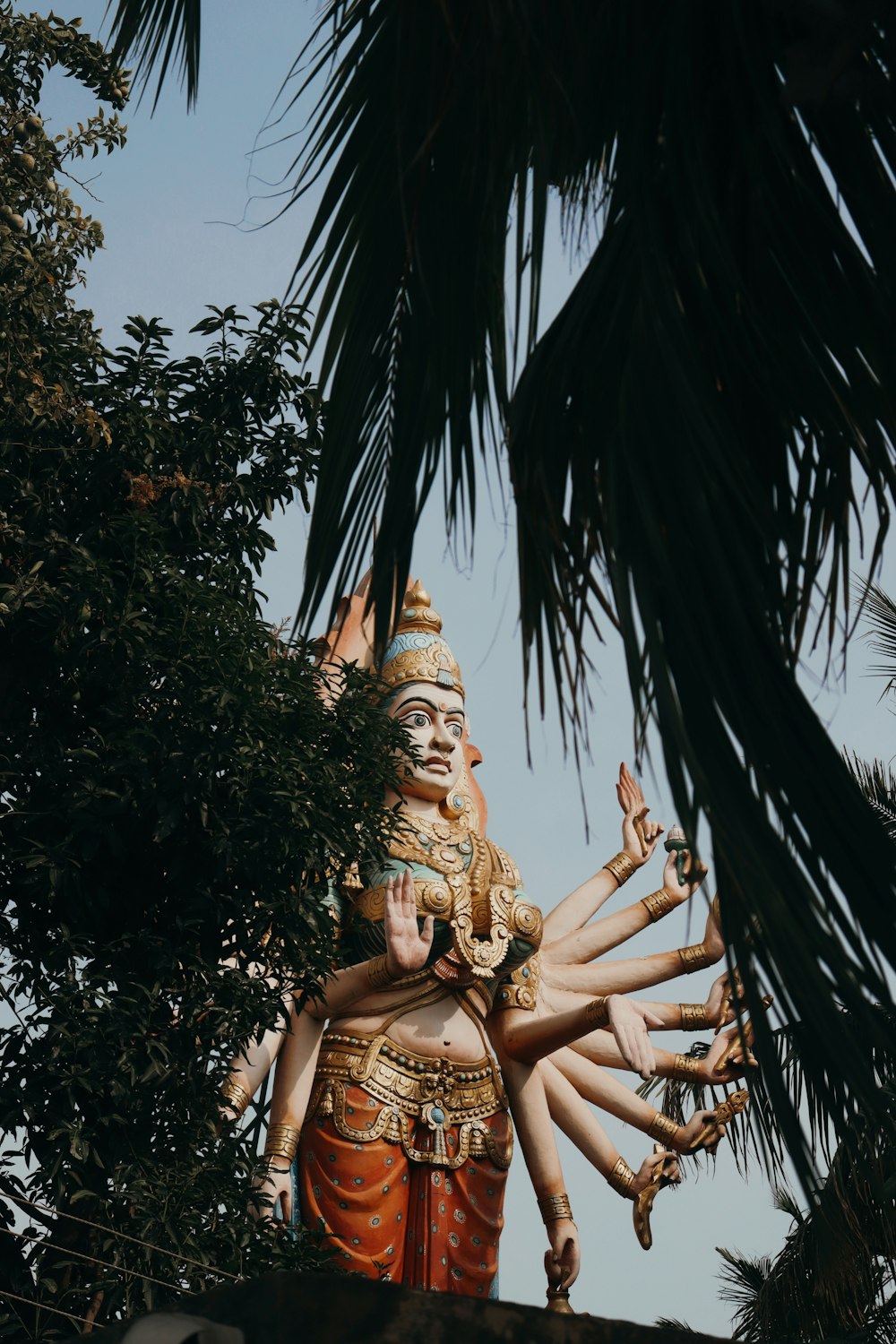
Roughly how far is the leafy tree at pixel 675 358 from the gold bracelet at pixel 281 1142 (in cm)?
576

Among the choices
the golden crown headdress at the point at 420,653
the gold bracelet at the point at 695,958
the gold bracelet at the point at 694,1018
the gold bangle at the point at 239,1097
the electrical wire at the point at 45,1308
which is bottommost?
the electrical wire at the point at 45,1308

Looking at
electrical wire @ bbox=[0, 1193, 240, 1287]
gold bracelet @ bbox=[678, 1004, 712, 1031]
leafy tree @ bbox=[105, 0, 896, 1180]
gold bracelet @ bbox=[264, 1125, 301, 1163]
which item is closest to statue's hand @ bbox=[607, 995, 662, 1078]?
gold bracelet @ bbox=[678, 1004, 712, 1031]

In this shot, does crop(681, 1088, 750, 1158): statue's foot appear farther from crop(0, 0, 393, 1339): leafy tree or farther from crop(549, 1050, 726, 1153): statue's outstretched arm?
crop(0, 0, 393, 1339): leafy tree

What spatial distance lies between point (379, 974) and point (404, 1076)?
0.62 metres

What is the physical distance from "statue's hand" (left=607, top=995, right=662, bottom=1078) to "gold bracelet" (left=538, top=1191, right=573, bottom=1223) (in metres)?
0.86

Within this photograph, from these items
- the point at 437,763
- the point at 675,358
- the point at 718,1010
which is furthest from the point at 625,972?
the point at 675,358

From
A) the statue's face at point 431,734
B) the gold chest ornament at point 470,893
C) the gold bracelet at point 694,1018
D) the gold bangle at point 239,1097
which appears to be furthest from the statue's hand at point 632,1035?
the gold bangle at point 239,1097

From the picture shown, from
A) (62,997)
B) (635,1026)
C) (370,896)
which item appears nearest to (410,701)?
(370,896)

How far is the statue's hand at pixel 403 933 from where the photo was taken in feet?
25.1

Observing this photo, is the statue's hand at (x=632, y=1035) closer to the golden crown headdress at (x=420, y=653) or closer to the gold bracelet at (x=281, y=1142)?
the gold bracelet at (x=281, y=1142)

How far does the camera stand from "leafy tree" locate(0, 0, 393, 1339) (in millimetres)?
5531

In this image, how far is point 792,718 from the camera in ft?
5.71

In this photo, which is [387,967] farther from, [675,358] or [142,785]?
[675,358]

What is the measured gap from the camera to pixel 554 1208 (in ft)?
27.6
